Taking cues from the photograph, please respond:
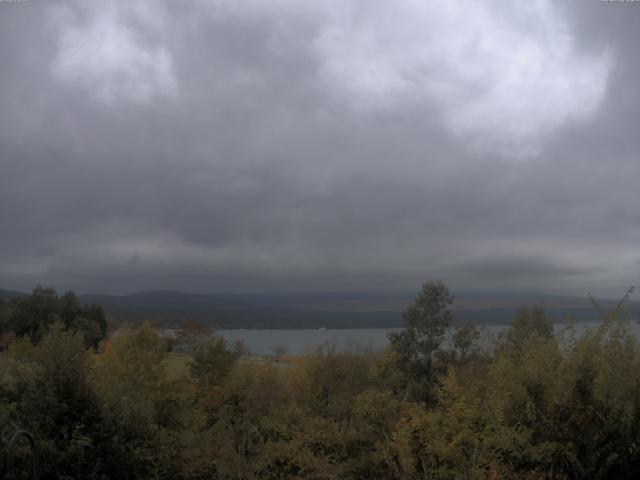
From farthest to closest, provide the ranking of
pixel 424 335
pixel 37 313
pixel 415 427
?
pixel 37 313, pixel 424 335, pixel 415 427

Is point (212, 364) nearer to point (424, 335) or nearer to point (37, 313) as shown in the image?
point (424, 335)

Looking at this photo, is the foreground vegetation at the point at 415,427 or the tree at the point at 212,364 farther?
the tree at the point at 212,364

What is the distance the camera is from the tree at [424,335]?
40.0 m

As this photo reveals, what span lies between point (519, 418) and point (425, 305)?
3046cm

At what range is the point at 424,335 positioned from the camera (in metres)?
41.3

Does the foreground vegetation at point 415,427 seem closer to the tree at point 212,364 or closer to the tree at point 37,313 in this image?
the tree at point 212,364

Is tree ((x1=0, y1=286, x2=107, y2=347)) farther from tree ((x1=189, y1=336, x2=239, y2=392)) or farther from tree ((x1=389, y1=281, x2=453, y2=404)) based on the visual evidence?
tree ((x1=389, y1=281, x2=453, y2=404))

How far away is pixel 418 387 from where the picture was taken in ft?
125

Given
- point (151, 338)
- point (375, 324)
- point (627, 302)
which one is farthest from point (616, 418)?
point (375, 324)

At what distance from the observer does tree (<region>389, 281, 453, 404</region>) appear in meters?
40.0

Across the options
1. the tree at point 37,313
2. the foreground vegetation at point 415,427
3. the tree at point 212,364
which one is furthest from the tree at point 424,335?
the tree at point 37,313

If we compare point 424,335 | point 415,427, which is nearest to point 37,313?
point 424,335

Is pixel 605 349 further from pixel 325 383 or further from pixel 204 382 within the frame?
pixel 204 382

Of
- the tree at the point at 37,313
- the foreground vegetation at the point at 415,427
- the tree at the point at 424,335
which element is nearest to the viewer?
the foreground vegetation at the point at 415,427
